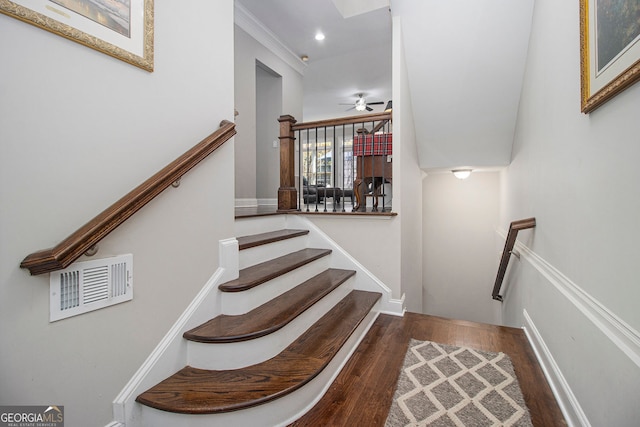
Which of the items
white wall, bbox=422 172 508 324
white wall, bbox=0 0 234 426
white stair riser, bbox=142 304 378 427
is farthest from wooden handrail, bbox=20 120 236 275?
white wall, bbox=422 172 508 324

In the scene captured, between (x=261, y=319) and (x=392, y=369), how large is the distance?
2.90ft

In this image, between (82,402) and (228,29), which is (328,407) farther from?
(228,29)

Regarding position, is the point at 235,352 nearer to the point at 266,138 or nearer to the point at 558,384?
the point at 558,384

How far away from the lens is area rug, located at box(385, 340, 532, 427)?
146cm

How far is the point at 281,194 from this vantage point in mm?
3254

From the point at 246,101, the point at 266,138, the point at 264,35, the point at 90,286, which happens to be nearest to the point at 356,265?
the point at 90,286

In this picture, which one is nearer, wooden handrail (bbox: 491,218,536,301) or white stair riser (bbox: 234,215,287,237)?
wooden handrail (bbox: 491,218,536,301)

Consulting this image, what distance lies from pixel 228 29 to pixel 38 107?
3.97 ft

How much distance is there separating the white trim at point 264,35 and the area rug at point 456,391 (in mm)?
4079

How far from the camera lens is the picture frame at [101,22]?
3.34ft

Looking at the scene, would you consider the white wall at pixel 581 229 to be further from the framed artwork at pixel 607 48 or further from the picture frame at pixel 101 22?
the picture frame at pixel 101 22

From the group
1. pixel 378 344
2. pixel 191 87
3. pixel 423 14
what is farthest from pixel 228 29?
pixel 378 344

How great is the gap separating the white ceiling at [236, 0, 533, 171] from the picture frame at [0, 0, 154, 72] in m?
2.33

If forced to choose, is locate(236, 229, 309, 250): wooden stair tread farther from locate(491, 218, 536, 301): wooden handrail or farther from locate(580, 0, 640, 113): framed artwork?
locate(580, 0, 640, 113): framed artwork
